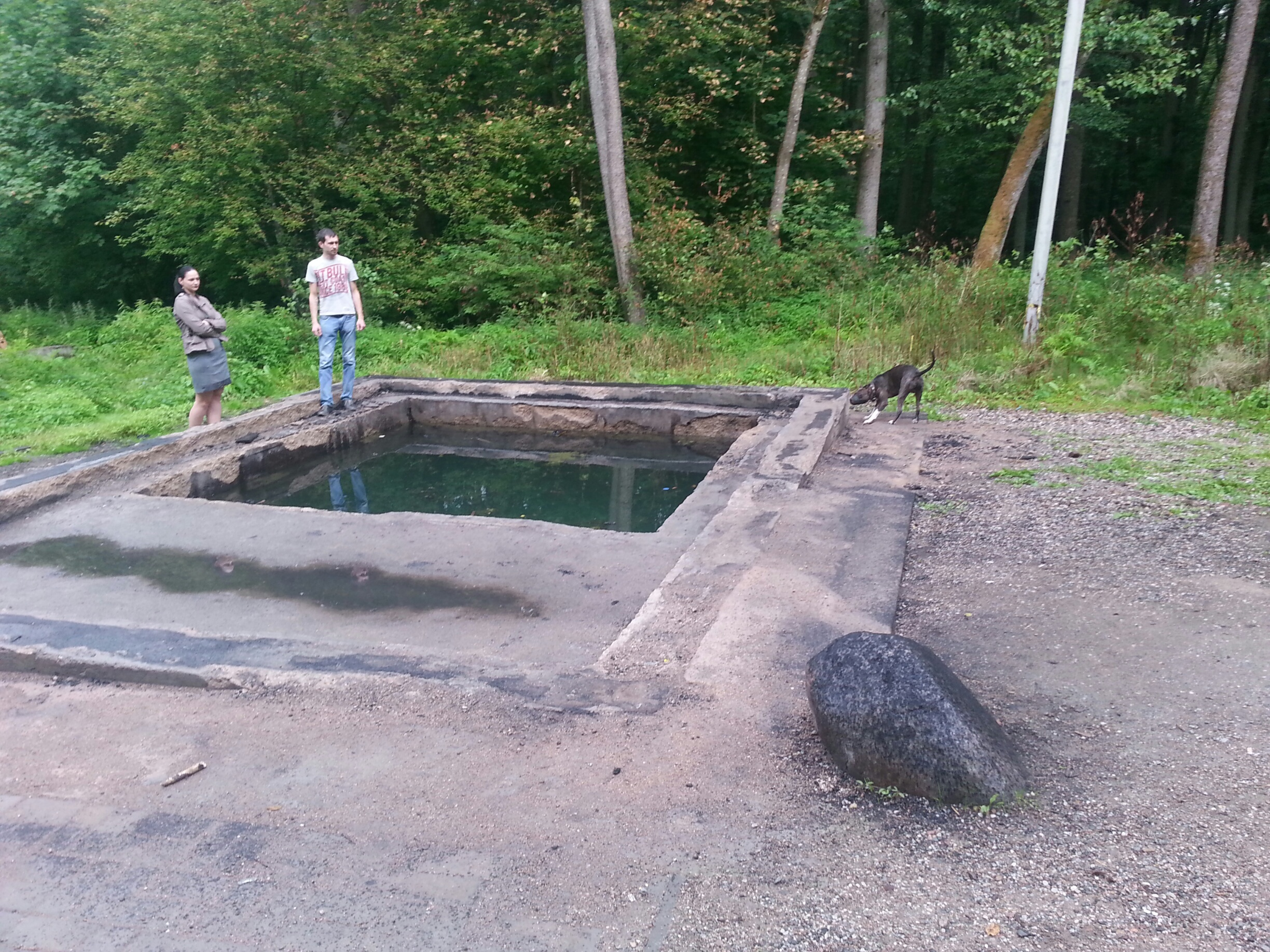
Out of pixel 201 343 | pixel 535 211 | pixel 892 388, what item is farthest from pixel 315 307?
pixel 535 211

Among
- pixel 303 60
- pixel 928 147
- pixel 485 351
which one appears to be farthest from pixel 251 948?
pixel 928 147

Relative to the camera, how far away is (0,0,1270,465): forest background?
10812 millimetres

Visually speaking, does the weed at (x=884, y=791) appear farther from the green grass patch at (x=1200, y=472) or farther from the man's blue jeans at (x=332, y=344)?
the man's blue jeans at (x=332, y=344)

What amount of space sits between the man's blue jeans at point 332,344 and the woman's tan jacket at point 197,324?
900 mm

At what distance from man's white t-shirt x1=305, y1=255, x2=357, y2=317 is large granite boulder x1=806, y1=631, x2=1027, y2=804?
21.9 feet

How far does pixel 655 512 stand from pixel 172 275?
59.2 ft

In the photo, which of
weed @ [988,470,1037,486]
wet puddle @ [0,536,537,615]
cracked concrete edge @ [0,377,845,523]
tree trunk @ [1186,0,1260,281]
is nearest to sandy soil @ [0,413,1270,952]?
wet puddle @ [0,536,537,615]

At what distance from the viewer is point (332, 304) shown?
8.47 m

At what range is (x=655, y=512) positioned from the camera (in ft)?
24.5

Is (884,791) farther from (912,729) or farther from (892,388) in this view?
(892,388)

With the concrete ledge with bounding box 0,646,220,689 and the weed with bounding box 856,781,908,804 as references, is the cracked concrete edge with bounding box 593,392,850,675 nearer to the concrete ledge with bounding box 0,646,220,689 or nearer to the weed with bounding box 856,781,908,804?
the weed with bounding box 856,781,908,804

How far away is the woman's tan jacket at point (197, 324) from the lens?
769cm

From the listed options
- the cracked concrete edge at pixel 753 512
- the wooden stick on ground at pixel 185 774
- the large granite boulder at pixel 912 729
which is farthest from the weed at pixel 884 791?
the wooden stick on ground at pixel 185 774

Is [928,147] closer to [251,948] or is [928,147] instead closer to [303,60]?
[303,60]
